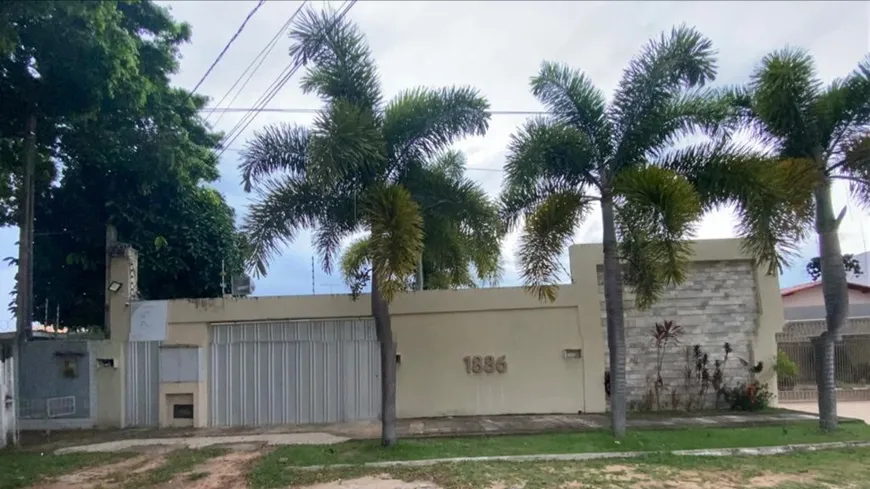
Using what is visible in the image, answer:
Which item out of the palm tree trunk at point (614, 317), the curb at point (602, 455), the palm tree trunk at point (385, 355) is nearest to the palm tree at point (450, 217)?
the palm tree trunk at point (385, 355)

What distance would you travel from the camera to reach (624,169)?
10.9m

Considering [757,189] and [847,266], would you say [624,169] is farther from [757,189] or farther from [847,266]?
[847,266]

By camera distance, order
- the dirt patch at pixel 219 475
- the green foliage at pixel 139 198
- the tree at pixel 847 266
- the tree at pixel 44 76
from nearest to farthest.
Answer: the dirt patch at pixel 219 475
the tree at pixel 44 76
the green foliage at pixel 139 198
the tree at pixel 847 266

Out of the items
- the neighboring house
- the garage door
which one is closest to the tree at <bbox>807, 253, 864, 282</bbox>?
the neighboring house

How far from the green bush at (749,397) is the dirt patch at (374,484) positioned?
8735 mm

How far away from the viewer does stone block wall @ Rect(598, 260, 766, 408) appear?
48.2 ft

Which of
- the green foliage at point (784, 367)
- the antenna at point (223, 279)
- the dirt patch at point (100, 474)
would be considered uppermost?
the antenna at point (223, 279)

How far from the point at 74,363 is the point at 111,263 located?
220 centimetres

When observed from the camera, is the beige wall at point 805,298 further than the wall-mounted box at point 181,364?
Yes

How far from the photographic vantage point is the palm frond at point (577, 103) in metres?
11.2

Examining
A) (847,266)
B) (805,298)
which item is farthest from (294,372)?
(805,298)

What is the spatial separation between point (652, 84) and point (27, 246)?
1259 cm

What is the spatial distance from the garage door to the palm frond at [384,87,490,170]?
197 inches

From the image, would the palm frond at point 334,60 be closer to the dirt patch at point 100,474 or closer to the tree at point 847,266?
the dirt patch at point 100,474
